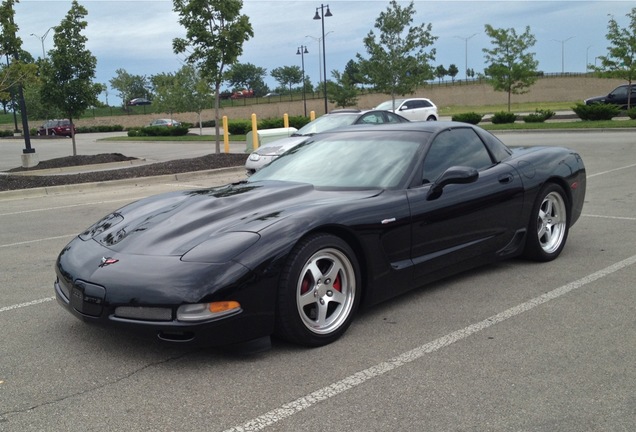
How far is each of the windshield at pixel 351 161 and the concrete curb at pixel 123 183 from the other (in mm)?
9715

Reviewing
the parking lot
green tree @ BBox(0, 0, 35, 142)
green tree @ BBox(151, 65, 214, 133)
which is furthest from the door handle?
green tree @ BBox(151, 65, 214, 133)

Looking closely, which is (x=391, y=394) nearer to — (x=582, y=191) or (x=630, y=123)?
(x=582, y=191)

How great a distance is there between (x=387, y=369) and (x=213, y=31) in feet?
58.3

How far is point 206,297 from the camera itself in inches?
137

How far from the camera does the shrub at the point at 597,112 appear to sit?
27000 millimetres

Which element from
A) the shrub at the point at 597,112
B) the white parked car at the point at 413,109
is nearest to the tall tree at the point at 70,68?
the white parked car at the point at 413,109

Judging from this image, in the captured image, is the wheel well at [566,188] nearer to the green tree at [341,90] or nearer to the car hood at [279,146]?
the car hood at [279,146]

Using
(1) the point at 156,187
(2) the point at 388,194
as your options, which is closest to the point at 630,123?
(1) the point at 156,187

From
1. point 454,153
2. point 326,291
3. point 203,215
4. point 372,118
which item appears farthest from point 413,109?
point 326,291

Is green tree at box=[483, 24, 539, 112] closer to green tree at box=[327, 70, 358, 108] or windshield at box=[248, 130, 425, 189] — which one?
Result: green tree at box=[327, 70, 358, 108]

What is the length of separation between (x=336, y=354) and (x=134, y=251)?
4.59 ft

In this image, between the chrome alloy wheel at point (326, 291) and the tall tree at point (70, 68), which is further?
the tall tree at point (70, 68)

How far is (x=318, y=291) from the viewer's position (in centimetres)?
393

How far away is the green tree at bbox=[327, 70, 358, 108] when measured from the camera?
160ft
